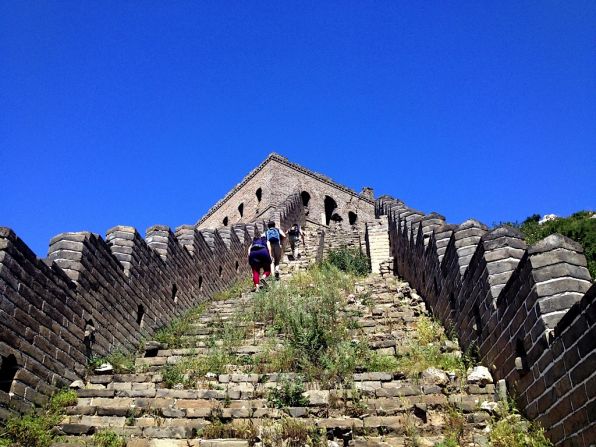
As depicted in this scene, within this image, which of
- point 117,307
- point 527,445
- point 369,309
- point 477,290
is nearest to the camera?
point 527,445

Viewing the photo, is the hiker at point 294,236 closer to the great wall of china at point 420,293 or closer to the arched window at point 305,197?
the great wall of china at point 420,293

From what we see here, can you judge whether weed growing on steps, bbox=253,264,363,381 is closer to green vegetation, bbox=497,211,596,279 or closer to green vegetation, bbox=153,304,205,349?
green vegetation, bbox=153,304,205,349

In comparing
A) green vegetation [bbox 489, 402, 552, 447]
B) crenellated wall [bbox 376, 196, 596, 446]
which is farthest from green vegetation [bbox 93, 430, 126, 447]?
crenellated wall [bbox 376, 196, 596, 446]

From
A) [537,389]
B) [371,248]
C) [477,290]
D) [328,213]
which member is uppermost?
[328,213]

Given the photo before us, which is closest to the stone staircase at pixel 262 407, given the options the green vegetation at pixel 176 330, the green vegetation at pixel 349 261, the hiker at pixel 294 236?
the green vegetation at pixel 176 330

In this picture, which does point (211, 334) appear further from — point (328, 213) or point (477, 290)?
point (328, 213)

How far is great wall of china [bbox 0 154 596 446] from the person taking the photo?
4426 mm

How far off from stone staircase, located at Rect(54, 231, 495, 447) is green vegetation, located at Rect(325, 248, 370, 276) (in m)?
8.16

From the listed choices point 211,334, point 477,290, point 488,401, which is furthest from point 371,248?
point 488,401

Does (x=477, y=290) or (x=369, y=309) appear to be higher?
(x=369, y=309)

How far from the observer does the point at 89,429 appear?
5.61 metres

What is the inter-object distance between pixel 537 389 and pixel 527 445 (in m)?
0.47

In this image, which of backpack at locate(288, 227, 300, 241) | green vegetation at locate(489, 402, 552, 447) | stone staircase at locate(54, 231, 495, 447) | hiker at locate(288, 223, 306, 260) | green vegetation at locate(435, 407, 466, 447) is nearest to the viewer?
green vegetation at locate(489, 402, 552, 447)

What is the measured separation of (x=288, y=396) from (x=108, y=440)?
1.83 metres
